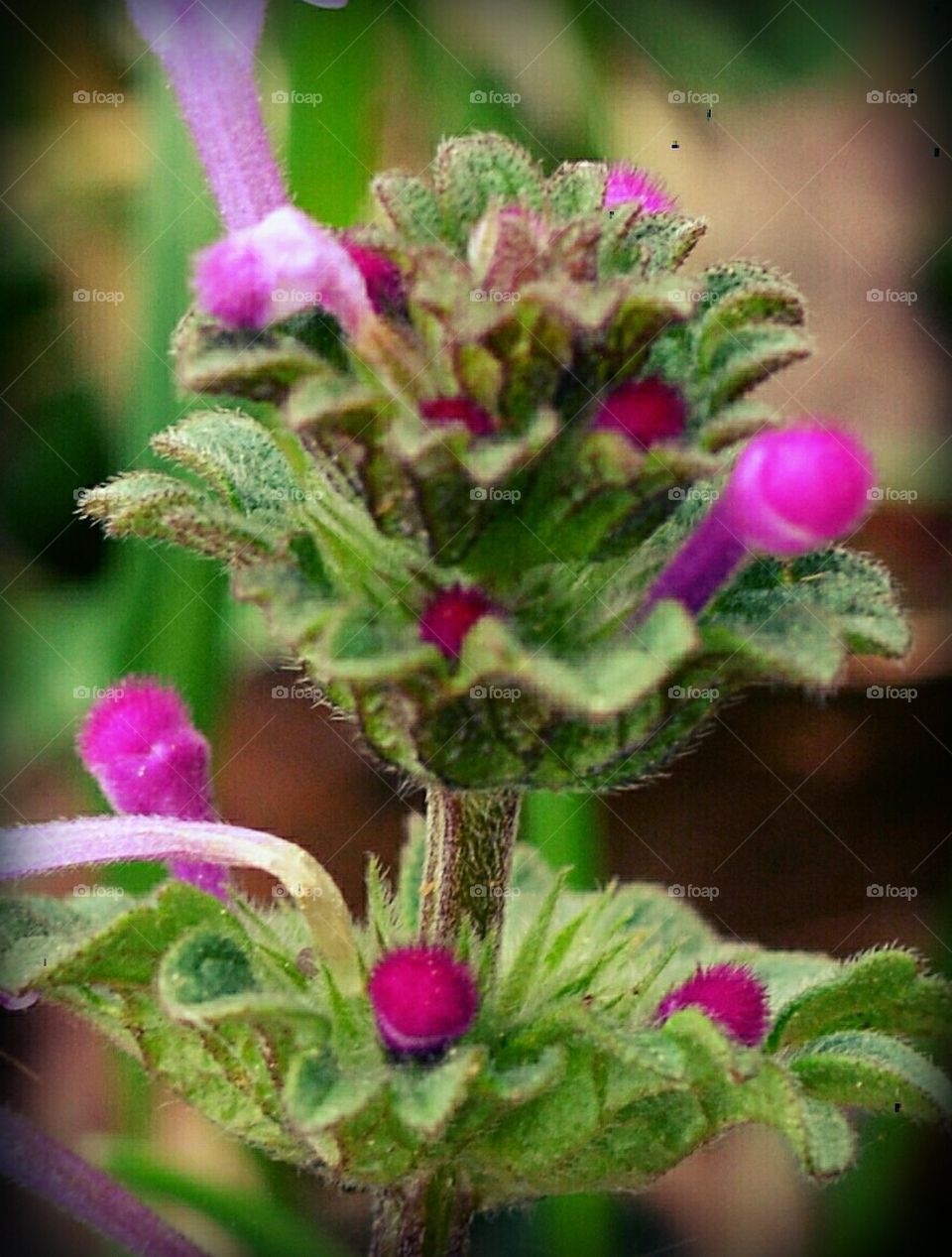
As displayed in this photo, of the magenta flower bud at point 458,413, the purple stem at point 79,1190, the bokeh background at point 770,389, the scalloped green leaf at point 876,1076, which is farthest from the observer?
the bokeh background at point 770,389

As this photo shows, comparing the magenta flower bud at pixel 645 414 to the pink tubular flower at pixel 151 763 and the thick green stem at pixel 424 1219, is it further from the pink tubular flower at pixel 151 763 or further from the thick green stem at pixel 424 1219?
the thick green stem at pixel 424 1219

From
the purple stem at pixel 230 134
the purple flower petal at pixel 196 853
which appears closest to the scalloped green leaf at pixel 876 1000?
the purple flower petal at pixel 196 853

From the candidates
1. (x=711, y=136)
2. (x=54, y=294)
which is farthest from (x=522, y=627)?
(x=711, y=136)

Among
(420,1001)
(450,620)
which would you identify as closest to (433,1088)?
(420,1001)

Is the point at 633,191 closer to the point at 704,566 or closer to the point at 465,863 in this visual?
the point at 704,566

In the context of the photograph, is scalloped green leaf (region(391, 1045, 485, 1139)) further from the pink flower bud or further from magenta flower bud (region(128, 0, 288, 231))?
magenta flower bud (region(128, 0, 288, 231))
